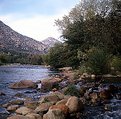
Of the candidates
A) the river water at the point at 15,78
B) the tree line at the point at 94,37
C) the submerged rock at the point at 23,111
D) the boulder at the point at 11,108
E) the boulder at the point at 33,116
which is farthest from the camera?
the tree line at the point at 94,37

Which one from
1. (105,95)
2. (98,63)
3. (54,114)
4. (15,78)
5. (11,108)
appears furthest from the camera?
(15,78)

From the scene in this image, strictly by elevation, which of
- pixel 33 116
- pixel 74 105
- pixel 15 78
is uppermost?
pixel 15 78

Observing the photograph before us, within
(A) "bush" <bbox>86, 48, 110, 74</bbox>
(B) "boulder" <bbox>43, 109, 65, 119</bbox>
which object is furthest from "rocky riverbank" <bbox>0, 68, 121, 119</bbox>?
(A) "bush" <bbox>86, 48, 110, 74</bbox>

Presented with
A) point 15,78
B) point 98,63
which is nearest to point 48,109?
point 98,63

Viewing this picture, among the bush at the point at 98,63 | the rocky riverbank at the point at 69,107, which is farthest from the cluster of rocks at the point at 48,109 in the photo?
the bush at the point at 98,63

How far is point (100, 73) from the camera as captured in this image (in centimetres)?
3706

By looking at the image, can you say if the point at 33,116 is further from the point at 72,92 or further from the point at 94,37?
the point at 94,37

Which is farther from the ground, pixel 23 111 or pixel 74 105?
pixel 74 105

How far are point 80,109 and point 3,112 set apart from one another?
172 inches

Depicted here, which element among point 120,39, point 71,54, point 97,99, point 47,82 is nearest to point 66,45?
point 71,54

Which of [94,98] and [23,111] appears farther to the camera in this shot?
[94,98]

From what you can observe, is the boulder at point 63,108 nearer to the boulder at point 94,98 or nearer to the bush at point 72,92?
the boulder at point 94,98

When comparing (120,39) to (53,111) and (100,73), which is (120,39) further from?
(53,111)

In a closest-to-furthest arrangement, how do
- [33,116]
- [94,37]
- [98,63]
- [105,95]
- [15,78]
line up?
[33,116]
[105,95]
[98,63]
[15,78]
[94,37]
